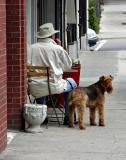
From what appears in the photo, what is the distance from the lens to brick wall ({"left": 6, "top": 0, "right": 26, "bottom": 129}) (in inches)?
396

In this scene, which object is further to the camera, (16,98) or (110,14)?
(110,14)

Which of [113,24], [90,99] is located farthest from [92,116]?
[113,24]

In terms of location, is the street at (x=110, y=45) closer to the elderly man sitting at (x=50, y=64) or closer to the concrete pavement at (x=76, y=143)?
the concrete pavement at (x=76, y=143)

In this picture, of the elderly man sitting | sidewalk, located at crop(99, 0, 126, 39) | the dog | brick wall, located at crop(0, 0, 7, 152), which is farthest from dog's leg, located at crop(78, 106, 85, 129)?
sidewalk, located at crop(99, 0, 126, 39)

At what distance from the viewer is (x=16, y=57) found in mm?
10102

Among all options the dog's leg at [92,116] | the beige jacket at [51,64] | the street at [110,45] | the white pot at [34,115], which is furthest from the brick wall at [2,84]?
the street at [110,45]

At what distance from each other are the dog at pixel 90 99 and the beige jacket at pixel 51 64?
0.86ft

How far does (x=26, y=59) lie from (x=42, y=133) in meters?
1.18

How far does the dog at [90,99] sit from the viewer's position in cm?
1052

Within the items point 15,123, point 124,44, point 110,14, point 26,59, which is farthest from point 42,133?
point 110,14

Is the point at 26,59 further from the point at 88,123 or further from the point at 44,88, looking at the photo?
the point at 88,123

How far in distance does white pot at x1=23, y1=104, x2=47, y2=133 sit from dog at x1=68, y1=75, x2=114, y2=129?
710mm

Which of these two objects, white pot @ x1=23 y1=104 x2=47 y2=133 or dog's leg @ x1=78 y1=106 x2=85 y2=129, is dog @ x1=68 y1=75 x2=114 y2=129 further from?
white pot @ x1=23 y1=104 x2=47 y2=133

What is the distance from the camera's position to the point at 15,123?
1030 centimetres
